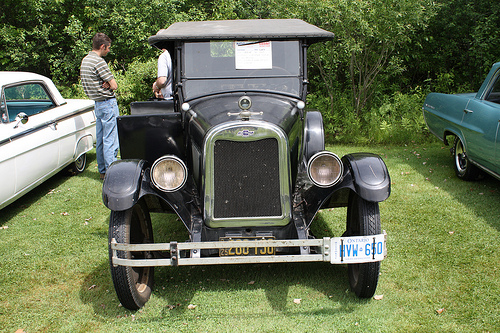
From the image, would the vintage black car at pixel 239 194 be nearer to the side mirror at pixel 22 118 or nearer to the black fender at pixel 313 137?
the black fender at pixel 313 137

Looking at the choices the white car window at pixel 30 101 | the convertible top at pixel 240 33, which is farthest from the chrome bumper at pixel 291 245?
the white car window at pixel 30 101

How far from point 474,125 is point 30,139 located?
564cm

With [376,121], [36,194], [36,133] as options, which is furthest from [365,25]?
[36,194]

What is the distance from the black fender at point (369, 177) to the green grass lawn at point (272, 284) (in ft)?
2.95

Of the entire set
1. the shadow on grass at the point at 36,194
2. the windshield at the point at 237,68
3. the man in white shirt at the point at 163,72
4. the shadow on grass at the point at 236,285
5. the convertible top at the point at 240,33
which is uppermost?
the convertible top at the point at 240,33

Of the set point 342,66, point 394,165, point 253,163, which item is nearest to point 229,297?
point 253,163

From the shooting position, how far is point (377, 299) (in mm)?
3613

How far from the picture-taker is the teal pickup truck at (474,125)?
17.9 ft

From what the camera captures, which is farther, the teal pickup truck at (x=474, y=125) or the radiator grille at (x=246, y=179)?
the teal pickup truck at (x=474, y=125)

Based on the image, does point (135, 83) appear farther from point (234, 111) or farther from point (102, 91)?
point (234, 111)

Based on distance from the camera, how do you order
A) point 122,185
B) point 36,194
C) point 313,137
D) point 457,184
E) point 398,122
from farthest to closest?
point 398,122 < point 36,194 < point 457,184 < point 313,137 < point 122,185

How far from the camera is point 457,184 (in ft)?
20.7

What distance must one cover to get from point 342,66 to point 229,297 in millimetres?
7893

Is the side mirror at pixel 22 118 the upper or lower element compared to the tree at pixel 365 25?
lower
